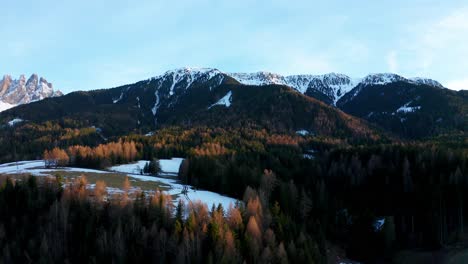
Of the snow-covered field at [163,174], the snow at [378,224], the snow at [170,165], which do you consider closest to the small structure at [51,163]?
the snow-covered field at [163,174]

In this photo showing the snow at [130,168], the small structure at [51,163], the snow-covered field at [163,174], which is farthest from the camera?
the snow at [130,168]

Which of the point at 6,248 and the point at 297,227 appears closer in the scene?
the point at 6,248

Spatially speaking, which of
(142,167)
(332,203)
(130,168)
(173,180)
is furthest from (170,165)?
(332,203)

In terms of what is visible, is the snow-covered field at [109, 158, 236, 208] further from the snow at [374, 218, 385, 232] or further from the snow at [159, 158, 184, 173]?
the snow at [374, 218, 385, 232]

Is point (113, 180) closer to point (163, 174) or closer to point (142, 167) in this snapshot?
point (163, 174)

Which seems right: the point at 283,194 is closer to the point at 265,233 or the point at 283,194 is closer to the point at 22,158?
the point at 265,233

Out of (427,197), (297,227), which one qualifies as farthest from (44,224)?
(427,197)

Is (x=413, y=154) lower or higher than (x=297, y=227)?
higher

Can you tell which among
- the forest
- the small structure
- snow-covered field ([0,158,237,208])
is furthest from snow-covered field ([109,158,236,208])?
the small structure

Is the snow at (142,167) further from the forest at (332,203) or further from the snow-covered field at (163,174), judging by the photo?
the forest at (332,203)
